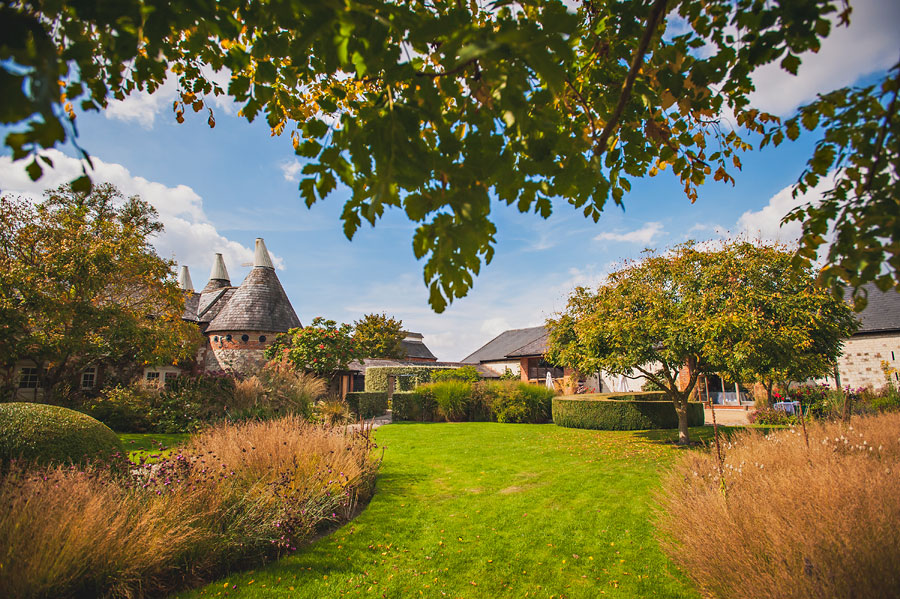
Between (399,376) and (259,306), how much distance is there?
960cm

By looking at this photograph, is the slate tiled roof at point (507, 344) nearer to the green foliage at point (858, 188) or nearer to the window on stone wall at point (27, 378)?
the window on stone wall at point (27, 378)

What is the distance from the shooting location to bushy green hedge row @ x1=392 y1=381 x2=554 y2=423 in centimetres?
1853

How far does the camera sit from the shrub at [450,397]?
18.9m

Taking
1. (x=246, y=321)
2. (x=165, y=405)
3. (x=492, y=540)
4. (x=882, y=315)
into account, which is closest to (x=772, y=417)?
(x=882, y=315)

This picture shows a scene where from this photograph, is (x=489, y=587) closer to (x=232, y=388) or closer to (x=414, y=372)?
(x=232, y=388)

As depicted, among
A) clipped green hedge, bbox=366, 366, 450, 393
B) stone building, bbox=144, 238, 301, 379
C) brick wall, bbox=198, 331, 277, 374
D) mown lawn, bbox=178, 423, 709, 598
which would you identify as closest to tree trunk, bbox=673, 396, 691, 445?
mown lawn, bbox=178, 423, 709, 598

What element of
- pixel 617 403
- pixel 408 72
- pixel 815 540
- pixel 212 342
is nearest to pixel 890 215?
pixel 408 72

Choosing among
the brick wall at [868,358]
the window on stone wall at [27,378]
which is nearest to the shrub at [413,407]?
the window on stone wall at [27,378]

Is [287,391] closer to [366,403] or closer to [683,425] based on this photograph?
[366,403]

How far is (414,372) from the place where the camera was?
23.7 metres

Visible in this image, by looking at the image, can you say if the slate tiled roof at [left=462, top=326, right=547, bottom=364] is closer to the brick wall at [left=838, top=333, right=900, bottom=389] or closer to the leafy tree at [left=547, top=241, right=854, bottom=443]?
the brick wall at [left=838, top=333, right=900, bottom=389]

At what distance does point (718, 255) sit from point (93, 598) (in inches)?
543

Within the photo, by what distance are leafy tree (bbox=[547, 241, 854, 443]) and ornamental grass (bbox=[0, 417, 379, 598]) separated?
7.94 m

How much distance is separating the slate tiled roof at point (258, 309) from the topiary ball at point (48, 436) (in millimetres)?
19490
